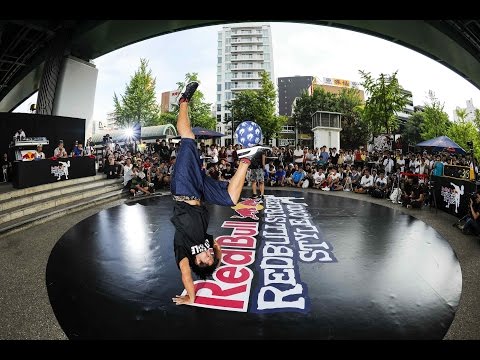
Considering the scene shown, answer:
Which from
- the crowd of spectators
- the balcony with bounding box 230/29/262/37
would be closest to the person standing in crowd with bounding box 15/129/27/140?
the crowd of spectators

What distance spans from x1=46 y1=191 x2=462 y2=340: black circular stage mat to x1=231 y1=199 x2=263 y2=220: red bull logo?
24.7 inches

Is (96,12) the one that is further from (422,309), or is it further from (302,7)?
(422,309)

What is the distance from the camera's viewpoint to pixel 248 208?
8.82m

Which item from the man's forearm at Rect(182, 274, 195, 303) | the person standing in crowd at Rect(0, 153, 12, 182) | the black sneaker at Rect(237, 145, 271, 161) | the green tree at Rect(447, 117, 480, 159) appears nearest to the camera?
the man's forearm at Rect(182, 274, 195, 303)

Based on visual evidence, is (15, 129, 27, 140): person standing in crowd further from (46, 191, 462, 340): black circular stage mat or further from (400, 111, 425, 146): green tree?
(400, 111, 425, 146): green tree

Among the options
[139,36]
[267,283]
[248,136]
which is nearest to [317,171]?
[248,136]

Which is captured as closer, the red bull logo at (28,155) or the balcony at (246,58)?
the red bull logo at (28,155)

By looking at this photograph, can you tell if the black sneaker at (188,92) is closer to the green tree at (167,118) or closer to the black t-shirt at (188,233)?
the black t-shirt at (188,233)

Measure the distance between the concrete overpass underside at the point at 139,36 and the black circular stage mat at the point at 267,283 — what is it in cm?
1190

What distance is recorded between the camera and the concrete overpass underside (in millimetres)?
14133

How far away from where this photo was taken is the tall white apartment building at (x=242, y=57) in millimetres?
74000

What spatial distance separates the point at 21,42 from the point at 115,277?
20.1 meters

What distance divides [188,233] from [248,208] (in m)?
5.46

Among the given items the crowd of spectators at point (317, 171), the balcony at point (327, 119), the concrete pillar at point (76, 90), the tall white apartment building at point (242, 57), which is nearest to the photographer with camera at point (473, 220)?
the crowd of spectators at point (317, 171)
